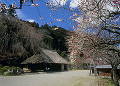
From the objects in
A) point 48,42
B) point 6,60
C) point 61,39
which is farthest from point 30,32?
point 61,39

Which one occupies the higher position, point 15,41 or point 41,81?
point 15,41

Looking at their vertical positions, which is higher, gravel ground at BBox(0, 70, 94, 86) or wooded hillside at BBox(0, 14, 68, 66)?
wooded hillside at BBox(0, 14, 68, 66)

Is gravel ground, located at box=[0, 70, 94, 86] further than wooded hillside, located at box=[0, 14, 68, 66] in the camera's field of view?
No

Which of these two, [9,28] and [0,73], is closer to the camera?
[0,73]

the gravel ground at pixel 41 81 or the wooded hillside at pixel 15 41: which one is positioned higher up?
the wooded hillside at pixel 15 41

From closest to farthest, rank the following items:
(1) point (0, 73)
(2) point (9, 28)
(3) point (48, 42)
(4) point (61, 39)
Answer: (1) point (0, 73) < (2) point (9, 28) < (3) point (48, 42) < (4) point (61, 39)

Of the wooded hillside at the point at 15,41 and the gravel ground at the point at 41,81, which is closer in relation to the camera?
the gravel ground at the point at 41,81

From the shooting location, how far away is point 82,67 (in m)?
34.5

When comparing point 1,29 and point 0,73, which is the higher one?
point 1,29

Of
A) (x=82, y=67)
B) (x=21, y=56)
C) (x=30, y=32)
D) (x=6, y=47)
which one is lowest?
(x=82, y=67)

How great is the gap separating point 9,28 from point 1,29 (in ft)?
4.59

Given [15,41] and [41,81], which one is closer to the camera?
[41,81]

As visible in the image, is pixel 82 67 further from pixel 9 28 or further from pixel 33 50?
pixel 9 28

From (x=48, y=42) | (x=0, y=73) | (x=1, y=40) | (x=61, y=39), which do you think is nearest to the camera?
(x=0, y=73)
